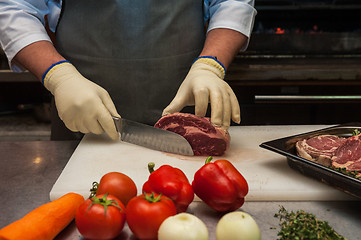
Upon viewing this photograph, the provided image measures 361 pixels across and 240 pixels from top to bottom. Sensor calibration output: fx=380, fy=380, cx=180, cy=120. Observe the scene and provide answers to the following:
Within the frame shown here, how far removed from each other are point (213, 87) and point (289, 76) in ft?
4.95

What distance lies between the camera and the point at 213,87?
1.67 m

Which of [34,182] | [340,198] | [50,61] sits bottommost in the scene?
[34,182]

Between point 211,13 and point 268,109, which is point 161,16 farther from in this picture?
point 268,109

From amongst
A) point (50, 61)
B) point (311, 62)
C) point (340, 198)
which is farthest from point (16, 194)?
point (311, 62)

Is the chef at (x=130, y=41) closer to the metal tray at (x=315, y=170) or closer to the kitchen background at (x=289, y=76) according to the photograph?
the metal tray at (x=315, y=170)

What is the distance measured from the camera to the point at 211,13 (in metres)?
2.23

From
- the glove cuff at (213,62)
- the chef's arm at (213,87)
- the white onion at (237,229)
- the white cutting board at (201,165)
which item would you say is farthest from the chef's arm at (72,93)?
the white onion at (237,229)

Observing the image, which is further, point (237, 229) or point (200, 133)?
point (200, 133)

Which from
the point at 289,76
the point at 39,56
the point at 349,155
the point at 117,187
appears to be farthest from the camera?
the point at 289,76

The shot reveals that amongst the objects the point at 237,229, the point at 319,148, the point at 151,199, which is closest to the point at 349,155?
the point at 319,148

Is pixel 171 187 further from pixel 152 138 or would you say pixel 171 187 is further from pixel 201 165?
pixel 152 138

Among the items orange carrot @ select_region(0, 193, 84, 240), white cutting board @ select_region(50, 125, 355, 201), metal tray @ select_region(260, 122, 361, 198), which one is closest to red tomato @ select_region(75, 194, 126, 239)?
orange carrot @ select_region(0, 193, 84, 240)

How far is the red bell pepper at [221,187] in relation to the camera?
1.14 m

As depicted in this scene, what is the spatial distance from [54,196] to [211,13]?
142cm
